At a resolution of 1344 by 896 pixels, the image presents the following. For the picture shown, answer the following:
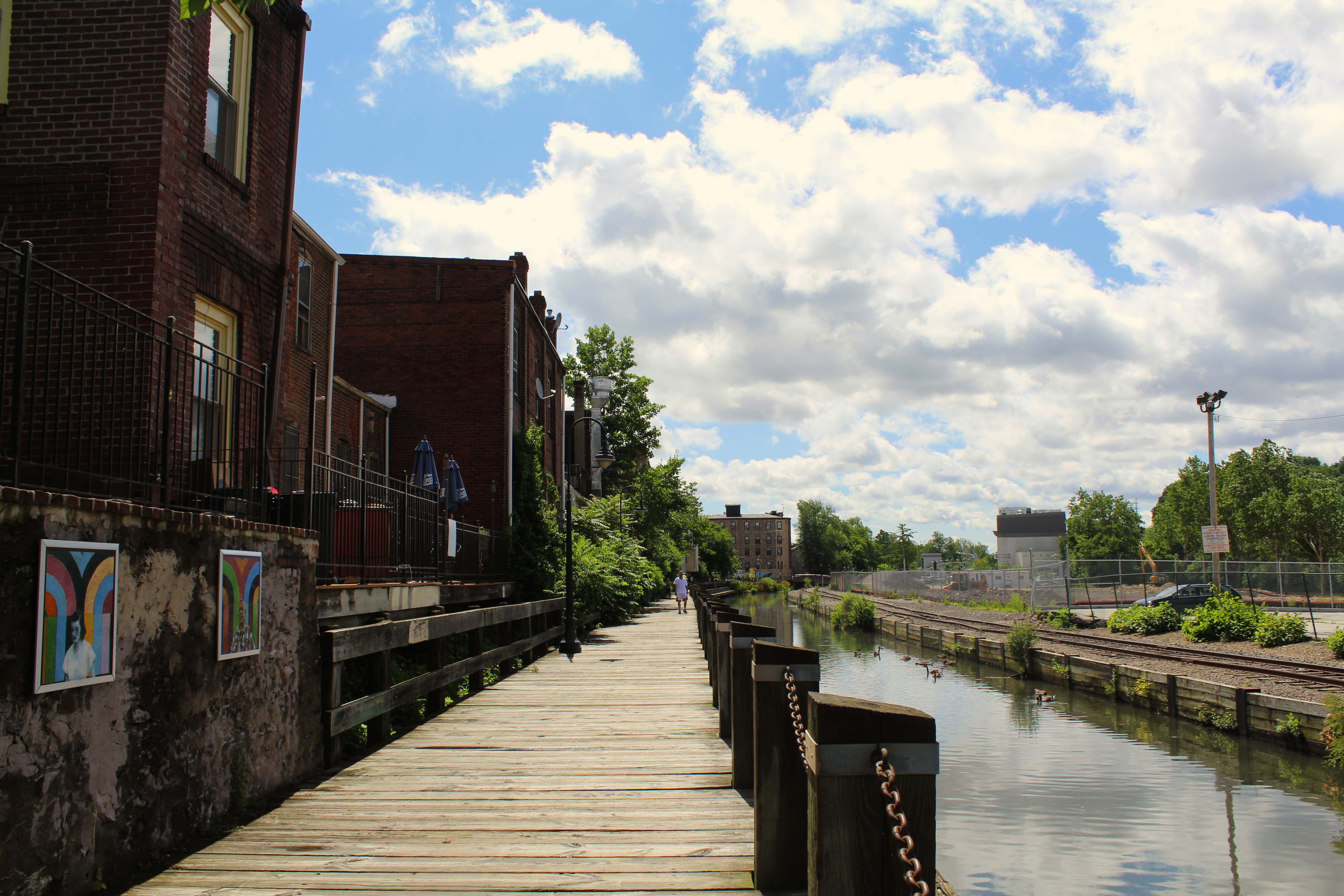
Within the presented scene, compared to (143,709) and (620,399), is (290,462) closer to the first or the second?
(143,709)

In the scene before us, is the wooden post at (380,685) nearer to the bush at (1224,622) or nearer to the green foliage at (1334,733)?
the green foliage at (1334,733)

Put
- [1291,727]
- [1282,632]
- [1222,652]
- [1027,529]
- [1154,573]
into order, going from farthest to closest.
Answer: [1027,529] < [1154,573] < [1282,632] < [1222,652] < [1291,727]

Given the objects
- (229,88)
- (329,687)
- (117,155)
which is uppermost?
(229,88)

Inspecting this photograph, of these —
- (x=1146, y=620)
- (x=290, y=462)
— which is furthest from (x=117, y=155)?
(x=1146, y=620)

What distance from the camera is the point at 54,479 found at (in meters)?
6.48

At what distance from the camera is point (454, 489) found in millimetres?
18438

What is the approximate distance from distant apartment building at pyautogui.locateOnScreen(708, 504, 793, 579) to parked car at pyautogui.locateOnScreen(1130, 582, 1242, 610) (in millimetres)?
152205

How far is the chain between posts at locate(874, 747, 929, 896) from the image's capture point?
7.40ft

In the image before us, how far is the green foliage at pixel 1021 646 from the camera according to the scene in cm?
2544

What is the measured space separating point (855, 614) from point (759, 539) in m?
144

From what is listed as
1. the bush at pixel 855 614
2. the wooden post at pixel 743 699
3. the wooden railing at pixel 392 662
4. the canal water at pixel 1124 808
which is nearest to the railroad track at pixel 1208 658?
the canal water at pixel 1124 808

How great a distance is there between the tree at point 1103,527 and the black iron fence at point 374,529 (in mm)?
94992

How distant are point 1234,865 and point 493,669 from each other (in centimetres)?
987

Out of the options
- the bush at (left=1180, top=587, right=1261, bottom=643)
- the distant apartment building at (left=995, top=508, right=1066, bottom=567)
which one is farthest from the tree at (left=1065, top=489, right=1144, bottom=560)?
the bush at (left=1180, top=587, right=1261, bottom=643)
